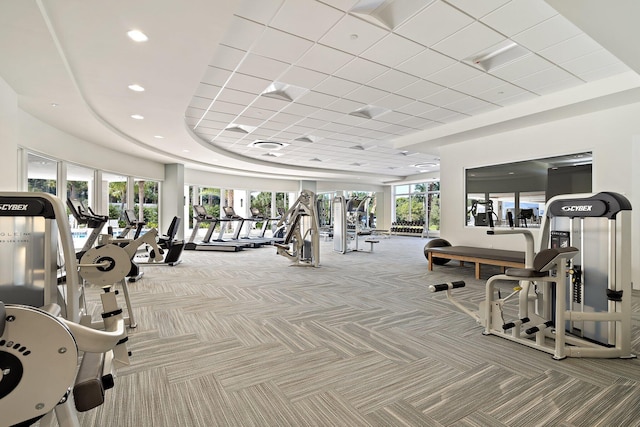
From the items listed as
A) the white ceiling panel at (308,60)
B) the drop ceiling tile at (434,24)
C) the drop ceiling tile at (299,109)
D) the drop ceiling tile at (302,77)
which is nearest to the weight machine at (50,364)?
the white ceiling panel at (308,60)

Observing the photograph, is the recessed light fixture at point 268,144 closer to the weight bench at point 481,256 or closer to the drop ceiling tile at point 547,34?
the weight bench at point 481,256

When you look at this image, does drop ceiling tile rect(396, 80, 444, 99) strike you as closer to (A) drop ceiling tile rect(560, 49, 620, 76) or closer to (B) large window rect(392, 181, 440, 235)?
(A) drop ceiling tile rect(560, 49, 620, 76)

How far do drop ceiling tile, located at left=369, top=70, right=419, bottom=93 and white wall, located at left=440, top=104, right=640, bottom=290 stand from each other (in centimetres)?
312

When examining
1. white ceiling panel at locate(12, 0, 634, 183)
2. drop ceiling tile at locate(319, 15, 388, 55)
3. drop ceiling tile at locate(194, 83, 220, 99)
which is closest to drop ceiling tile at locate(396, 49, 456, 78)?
white ceiling panel at locate(12, 0, 634, 183)

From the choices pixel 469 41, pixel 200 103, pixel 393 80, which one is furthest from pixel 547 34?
pixel 200 103

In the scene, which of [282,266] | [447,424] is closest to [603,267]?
[447,424]

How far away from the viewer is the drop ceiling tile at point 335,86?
16.3 ft

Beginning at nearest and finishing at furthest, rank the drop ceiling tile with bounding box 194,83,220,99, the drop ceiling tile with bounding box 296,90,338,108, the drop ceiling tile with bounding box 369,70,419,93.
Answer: the drop ceiling tile with bounding box 369,70,419,93
the drop ceiling tile with bounding box 194,83,220,99
the drop ceiling tile with bounding box 296,90,338,108

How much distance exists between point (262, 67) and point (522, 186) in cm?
551

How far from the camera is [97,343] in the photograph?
1.09 m

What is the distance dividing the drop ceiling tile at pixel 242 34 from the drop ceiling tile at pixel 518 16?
2358 millimetres

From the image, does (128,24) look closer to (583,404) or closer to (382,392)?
(382,392)

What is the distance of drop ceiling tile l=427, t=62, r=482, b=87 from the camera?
177 inches

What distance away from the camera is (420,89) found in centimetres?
525
